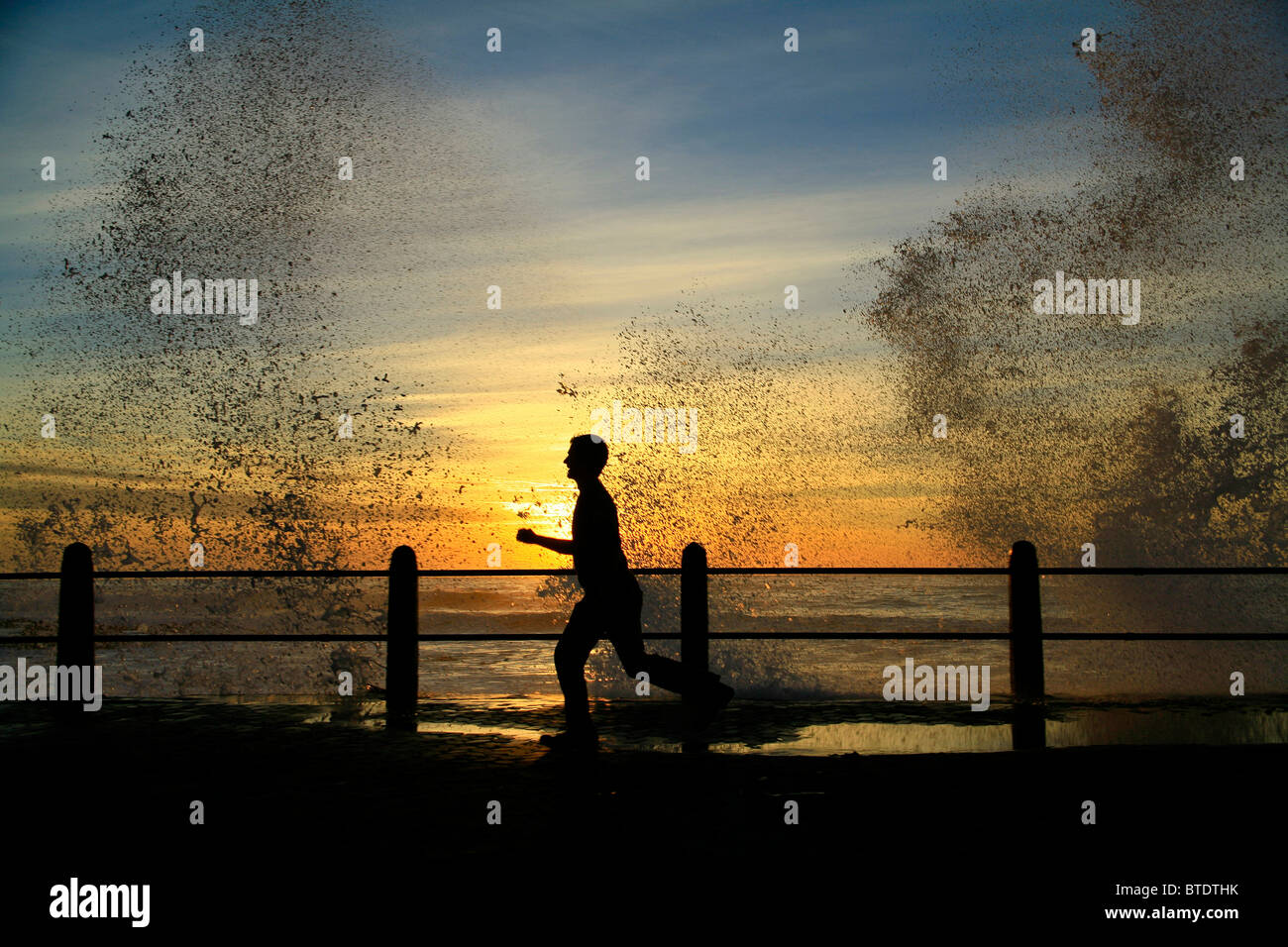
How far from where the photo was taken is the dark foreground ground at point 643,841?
3566mm

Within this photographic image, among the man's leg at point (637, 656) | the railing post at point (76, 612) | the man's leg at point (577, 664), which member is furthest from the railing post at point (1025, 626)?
the railing post at point (76, 612)

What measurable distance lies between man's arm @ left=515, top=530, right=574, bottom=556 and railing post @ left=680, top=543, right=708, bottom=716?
2323mm

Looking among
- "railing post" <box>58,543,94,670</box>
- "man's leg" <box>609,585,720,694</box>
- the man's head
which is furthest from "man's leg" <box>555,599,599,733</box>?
"railing post" <box>58,543,94,670</box>

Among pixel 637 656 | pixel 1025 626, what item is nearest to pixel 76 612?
pixel 637 656

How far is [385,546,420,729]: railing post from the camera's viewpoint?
941 cm

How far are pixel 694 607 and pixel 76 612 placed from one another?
5493mm

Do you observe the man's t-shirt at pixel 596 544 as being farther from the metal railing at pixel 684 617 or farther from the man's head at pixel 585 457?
the metal railing at pixel 684 617

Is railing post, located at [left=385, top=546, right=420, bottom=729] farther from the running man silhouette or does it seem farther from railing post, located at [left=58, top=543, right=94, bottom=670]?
railing post, located at [left=58, top=543, right=94, bottom=670]

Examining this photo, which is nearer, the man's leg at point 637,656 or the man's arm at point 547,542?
the man's arm at point 547,542

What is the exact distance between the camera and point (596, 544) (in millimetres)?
7078

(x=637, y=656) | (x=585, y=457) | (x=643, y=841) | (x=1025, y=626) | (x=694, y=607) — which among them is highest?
(x=585, y=457)

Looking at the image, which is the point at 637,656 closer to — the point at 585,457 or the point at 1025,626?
the point at 585,457

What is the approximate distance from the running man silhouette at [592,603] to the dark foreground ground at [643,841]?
17.6 inches
